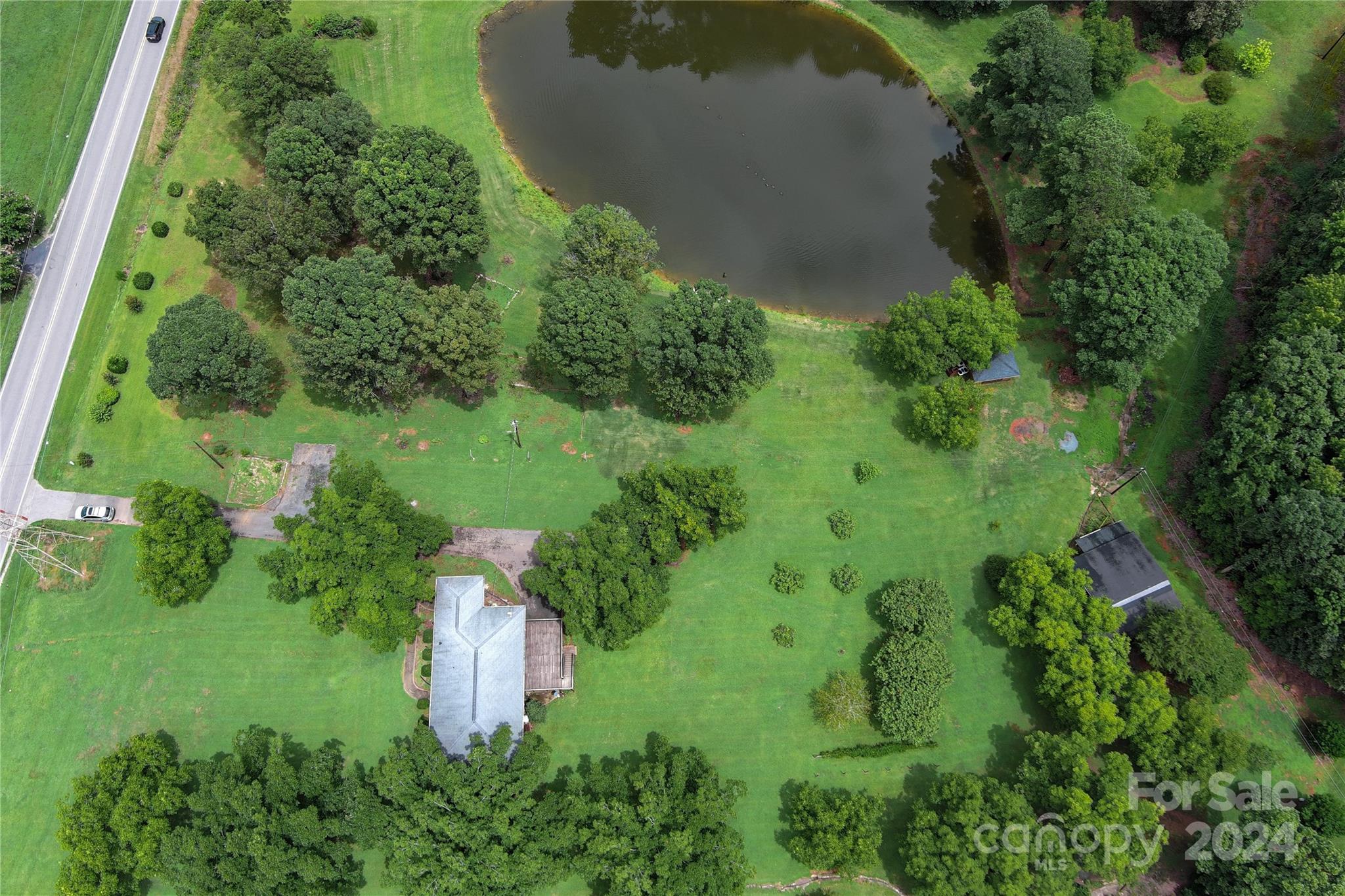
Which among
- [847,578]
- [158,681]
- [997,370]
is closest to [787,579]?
[847,578]

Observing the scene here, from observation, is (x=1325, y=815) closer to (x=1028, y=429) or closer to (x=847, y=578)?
(x=1028, y=429)

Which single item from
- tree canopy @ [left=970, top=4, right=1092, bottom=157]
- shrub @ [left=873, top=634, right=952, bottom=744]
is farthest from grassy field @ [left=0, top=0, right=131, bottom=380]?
tree canopy @ [left=970, top=4, right=1092, bottom=157]

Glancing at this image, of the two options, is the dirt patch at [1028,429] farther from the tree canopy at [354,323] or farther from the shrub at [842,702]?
the tree canopy at [354,323]

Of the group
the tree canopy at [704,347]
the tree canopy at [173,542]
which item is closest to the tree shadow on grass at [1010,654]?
the tree canopy at [704,347]

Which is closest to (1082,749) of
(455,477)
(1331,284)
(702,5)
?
(1331,284)

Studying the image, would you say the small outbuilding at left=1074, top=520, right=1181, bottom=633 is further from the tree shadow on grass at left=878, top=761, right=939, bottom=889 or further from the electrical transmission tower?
the electrical transmission tower

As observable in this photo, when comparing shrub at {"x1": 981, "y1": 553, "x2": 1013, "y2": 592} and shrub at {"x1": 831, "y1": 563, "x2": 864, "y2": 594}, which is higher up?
shrub at {"x1": 981, "y1": 553, "x2": 1013, "y2": 592}

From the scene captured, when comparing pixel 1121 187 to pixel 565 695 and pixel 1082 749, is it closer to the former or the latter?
pixel 1082 749
